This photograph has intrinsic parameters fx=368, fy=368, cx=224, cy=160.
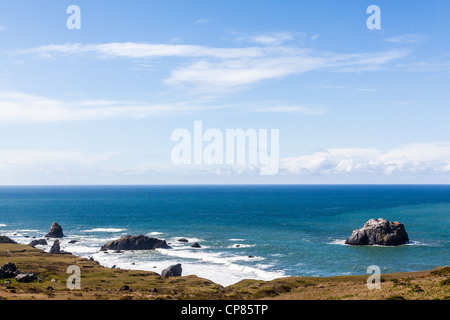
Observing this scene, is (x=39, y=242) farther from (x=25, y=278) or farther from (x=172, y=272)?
(x=172, y=272)

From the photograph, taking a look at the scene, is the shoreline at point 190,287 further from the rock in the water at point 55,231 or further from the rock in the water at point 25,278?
the rock in the water at point 55,231

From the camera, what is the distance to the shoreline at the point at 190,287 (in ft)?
147

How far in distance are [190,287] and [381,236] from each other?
6656 centimetres

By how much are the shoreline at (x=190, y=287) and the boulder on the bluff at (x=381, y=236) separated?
39636 millimetres

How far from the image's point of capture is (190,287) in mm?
60219

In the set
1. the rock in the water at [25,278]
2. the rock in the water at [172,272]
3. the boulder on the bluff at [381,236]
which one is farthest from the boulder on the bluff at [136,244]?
the boulder on the bluff at [381,236]

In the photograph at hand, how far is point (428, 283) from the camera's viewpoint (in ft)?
155

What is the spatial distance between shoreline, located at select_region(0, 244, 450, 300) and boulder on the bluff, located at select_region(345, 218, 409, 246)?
3964cm

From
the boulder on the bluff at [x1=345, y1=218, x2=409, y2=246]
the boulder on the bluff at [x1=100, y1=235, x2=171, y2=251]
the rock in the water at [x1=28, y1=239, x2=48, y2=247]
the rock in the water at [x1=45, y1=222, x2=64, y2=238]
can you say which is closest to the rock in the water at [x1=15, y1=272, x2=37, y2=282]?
the boulder on the bluff at [x1=100, y1=235, x2=171, y2=251]

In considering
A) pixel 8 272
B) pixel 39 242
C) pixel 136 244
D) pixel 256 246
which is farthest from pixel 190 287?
pixel 39 242
